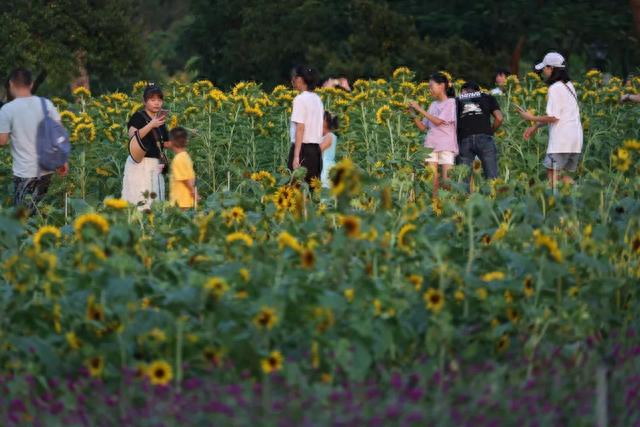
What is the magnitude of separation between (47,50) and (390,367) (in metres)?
20.1

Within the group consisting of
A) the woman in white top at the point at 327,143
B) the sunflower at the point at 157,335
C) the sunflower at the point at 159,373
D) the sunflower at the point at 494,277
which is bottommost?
the sunflower at the point at 159,373

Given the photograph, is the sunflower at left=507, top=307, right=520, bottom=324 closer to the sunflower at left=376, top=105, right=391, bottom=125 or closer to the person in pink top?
the person in pink top

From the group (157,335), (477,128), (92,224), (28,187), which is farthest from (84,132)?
(157,335)

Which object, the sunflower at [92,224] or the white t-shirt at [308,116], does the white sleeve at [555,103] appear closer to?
the white t-shirt at [308,116]

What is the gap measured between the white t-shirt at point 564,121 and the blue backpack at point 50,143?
3.97m

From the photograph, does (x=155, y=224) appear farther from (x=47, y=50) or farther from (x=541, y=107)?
(x=47, y=50)

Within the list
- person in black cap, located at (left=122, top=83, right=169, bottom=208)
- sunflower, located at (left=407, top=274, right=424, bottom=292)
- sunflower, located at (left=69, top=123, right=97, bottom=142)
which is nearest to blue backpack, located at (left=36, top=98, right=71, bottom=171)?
person in black cap, located at (left=122, top=83, right=169, bottom=208)

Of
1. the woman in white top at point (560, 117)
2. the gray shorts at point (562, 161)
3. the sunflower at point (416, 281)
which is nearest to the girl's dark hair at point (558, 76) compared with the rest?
the woman in white top at point (560, 117)

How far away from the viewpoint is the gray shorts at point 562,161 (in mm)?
12575

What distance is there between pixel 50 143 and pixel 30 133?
0.14 meters

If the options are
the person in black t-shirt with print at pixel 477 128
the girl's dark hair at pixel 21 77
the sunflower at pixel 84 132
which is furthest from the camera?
the person in black t-shirt with print at pixel 477 128

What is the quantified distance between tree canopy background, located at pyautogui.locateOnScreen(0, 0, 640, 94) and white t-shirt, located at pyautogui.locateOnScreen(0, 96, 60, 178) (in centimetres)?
1366

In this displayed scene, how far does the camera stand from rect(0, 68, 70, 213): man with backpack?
410 inches

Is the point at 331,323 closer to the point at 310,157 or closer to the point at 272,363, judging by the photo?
the point at 272,363
